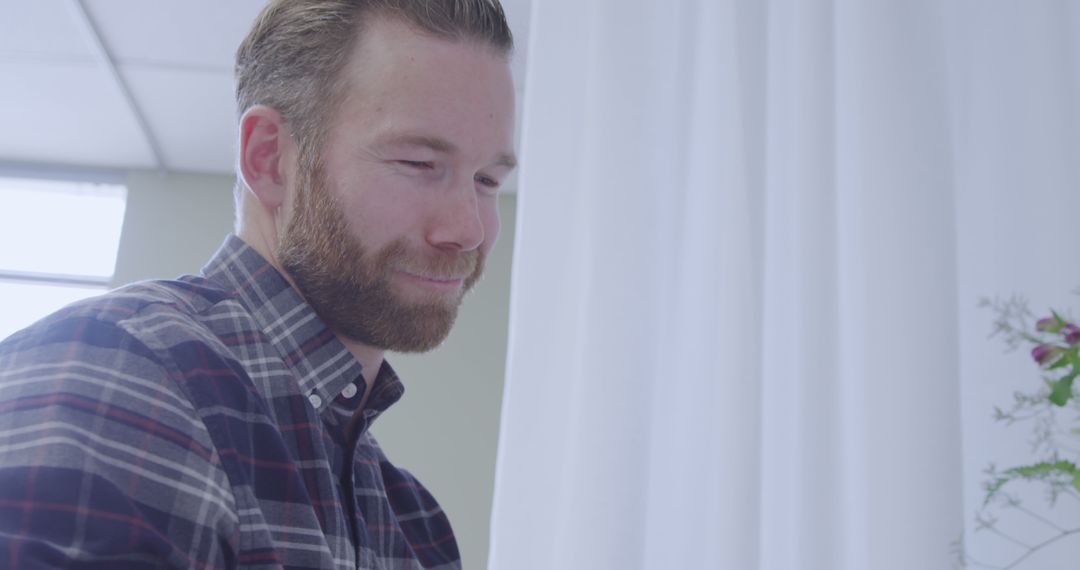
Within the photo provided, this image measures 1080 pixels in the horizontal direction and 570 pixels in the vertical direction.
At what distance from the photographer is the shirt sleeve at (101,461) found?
1.58 ft

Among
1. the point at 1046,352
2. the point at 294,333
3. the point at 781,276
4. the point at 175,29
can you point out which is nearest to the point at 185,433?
the point at 294,333

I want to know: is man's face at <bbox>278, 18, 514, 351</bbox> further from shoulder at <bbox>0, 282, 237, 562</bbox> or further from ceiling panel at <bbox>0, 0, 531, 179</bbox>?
ceiling panel at <bbox>0, 0, 531, 179</bbox>

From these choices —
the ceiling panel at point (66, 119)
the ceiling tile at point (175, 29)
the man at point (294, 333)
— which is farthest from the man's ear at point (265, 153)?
the ceiling panel at point (66, 119)

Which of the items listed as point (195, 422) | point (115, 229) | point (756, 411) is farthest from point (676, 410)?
point (115, 229)

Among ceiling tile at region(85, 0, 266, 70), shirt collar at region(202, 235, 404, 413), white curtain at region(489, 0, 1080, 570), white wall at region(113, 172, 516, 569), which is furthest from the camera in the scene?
white wall at region(113, 172, 516, 569)

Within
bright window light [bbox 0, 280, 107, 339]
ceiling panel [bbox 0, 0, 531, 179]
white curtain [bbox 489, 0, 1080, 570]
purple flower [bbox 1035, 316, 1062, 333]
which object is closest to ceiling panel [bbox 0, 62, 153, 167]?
ceiling panel [bbox 0, 0, 531, 179]

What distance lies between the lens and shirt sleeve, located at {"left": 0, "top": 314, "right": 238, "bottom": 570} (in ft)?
1.58

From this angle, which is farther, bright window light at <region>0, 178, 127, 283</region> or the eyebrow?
bright window light at <region>0, 178, 127, 283</region>

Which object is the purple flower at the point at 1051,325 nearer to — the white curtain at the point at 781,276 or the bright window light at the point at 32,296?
the white curtain at the point at 781,276

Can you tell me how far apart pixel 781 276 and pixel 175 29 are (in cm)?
192

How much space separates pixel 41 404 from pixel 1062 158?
3.97ft

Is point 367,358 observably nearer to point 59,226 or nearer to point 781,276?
point 781,276

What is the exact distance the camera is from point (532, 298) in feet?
4.61

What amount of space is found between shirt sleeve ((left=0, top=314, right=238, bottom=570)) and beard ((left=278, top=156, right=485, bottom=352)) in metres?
0.23
